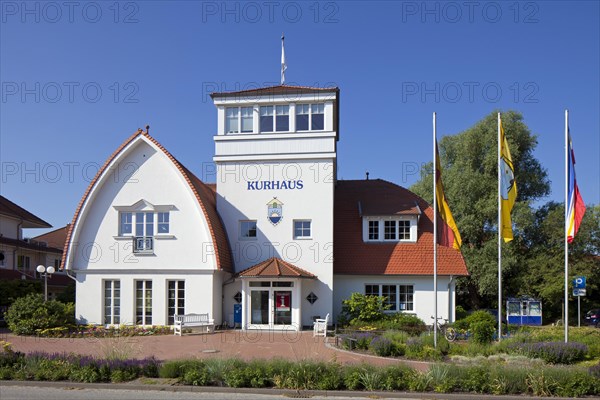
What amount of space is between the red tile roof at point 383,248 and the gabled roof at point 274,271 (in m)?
2.63

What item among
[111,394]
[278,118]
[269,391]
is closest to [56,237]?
[278,118]

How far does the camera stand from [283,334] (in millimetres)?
25375

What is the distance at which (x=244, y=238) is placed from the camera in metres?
28.1

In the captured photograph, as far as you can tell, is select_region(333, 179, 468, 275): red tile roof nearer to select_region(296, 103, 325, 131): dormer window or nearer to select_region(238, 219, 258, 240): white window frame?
select_region(238, 219, 258, 240): white window frame

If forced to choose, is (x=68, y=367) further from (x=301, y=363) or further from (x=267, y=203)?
(x=267, y=203)

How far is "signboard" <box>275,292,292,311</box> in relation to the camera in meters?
26.7

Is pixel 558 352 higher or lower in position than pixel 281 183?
lower

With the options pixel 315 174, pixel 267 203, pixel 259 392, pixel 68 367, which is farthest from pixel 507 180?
pixel 68 367

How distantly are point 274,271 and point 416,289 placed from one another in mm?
7394

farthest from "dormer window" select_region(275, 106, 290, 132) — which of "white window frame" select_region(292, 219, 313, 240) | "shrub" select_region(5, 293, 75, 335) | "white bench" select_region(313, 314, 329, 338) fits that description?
"shrub" select_region(5, 293, 75, 335)

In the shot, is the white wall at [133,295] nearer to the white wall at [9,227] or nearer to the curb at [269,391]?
the curb at [269,391]

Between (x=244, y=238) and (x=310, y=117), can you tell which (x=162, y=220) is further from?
(x=310, y=117)

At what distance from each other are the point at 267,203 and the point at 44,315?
37.1 feet

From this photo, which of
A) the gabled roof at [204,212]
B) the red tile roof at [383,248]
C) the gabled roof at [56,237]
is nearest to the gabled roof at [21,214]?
the gabled roof at [56,237]
